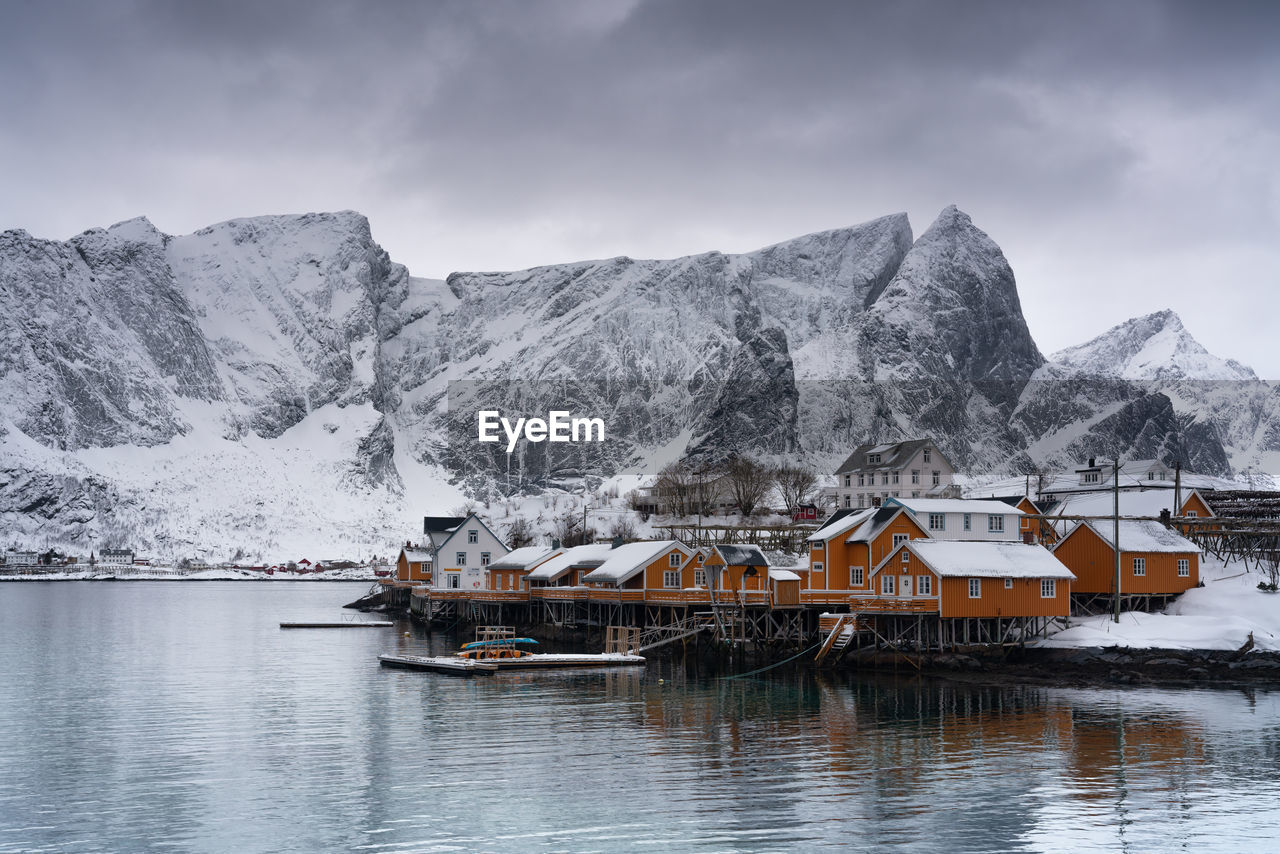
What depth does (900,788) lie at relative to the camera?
3541 cm

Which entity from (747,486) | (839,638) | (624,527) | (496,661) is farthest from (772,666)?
(747,486)

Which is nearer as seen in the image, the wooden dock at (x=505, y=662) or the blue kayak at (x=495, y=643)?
the wooden dock at (x=505, y=662)

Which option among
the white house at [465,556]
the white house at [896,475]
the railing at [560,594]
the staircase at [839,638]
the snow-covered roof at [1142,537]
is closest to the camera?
the staircase at [839,638]

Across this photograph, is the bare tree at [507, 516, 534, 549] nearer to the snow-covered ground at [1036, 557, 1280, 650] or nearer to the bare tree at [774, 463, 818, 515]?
the bare tree at [774, 463, 818, 515]

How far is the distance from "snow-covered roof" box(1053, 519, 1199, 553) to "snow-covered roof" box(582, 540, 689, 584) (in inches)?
964

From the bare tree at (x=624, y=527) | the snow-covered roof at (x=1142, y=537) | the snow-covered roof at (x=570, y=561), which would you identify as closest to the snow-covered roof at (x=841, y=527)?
the snow-covered roof at (x=1142, y=537)

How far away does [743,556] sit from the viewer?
7206 cm

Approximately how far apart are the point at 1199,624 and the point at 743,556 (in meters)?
24.7

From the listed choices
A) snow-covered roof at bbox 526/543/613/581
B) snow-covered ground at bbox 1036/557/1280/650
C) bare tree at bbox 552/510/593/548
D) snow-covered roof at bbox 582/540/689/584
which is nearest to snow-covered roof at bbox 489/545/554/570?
snow-covered roof at bbox 526/543/613/581

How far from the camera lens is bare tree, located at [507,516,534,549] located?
484ft

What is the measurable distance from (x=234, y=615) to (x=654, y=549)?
56.5 metres

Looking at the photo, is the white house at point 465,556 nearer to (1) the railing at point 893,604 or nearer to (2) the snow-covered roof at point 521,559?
(2) the snow-covered roof at point 521,559

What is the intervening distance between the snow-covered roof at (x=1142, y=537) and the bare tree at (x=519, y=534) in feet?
271

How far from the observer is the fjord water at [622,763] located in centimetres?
3075
